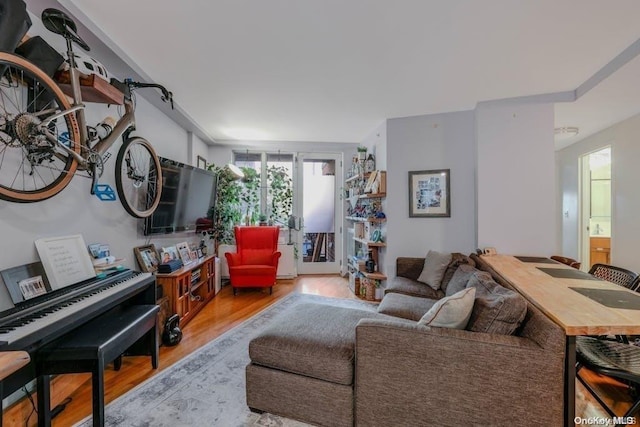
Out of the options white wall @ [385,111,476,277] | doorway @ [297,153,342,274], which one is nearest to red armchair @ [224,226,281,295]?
doorway @ [297,153,342,274]

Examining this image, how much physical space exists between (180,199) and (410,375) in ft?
9.45

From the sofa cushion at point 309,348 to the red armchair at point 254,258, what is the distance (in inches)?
81.2

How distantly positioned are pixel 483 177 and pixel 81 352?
373cm

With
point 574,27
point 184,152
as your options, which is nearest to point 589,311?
point 574,27

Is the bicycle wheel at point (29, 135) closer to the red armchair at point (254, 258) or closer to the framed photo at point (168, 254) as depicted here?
the framed photo at point (168, 254)

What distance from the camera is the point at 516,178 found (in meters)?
2.96

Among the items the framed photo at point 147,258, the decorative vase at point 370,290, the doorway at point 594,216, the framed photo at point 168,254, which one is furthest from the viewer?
the doorway at point 594,216

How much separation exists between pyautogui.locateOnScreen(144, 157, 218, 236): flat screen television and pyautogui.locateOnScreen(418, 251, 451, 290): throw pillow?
286 centimetres

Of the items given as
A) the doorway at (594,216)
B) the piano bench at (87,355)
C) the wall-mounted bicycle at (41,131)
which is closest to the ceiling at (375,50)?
the wall-mounted bicycle at (41,131)

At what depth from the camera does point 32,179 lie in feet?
5.31

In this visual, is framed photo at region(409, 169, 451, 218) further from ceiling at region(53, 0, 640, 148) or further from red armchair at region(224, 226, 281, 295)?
red armchair at region(224, 226, 281, 295)

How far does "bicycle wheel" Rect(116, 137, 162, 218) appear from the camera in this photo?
7.59 feet

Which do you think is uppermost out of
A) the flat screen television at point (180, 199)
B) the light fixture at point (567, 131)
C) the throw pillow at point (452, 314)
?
the light fixture at point (567, 131)

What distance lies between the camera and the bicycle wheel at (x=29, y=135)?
1327mm
